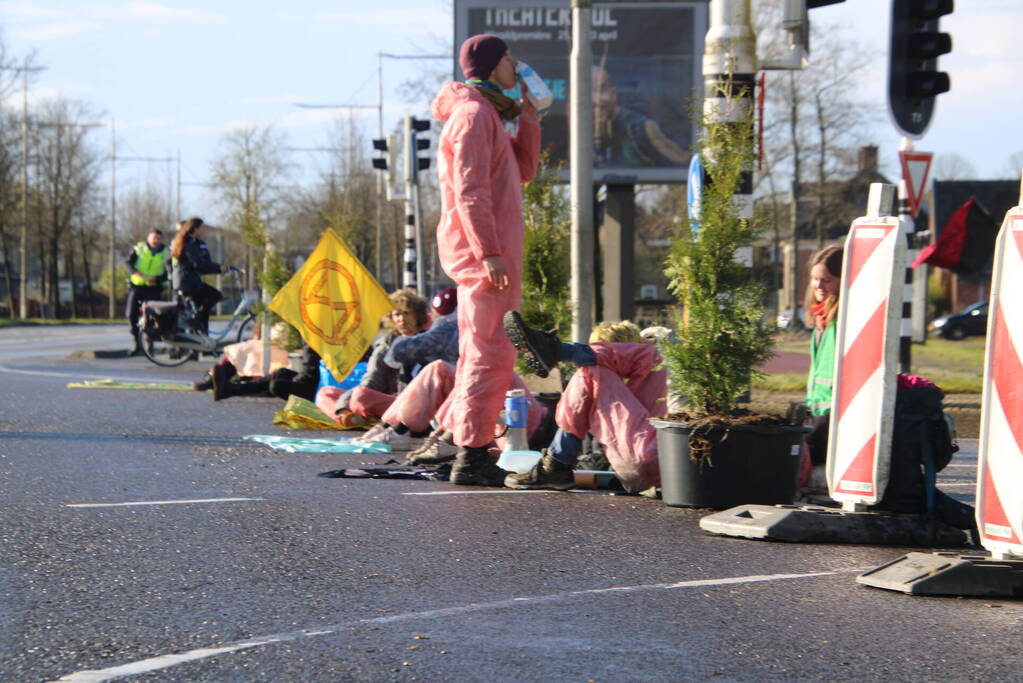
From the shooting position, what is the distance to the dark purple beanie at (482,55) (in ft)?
25.5

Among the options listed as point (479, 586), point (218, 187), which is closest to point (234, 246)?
point (218, 187)

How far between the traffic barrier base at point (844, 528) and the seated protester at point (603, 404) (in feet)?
4.01

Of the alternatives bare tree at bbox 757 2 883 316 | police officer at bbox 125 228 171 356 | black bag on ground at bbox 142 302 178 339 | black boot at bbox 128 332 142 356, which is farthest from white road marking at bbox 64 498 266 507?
bare tree at bbox 757 2 883 316

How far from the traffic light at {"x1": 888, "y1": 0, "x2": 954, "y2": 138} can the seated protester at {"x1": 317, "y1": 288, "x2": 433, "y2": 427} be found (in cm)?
423

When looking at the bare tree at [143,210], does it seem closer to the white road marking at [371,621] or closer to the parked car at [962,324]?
the parked car at [962,324]

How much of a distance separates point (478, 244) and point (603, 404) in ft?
3.41

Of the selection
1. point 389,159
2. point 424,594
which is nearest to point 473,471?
point 424,594

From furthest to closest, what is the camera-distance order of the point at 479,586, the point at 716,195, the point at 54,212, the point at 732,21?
1. the point at 54,212
2. the point at 732,21
3. the point at 716,195
4. the point at 479,586

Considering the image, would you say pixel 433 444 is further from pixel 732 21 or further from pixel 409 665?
pixel 409 665

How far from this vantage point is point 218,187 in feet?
268

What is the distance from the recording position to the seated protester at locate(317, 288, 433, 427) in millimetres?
10445

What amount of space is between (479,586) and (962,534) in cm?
230

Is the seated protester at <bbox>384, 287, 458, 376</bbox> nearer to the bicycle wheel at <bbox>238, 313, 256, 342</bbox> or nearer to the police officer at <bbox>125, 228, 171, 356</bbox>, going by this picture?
the bicycle wheel at <bbox>238, 313, 256, 342</bbox>

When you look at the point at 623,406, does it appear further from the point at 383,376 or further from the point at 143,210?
the point at 143,210
